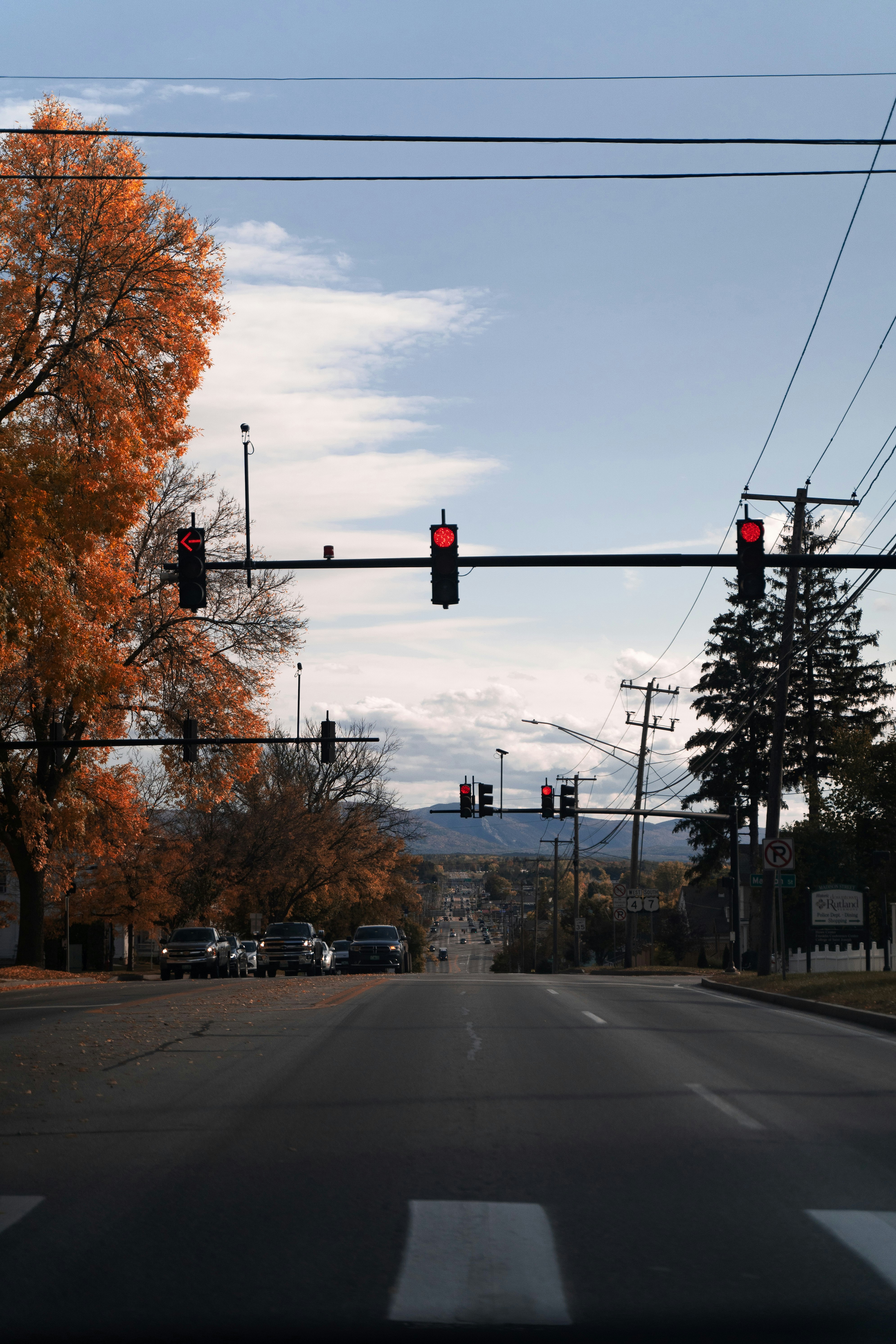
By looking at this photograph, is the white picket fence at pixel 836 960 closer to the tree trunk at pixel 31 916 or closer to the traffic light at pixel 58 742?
the tree trunk at pixel 31 916

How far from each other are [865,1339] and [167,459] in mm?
27287

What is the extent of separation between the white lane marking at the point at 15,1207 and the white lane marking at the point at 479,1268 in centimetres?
194

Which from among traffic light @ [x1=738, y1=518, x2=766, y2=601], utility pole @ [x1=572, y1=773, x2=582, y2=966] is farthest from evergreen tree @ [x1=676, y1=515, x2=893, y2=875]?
traffic light @ [x1=738, y1=518, x2=766, y2=601]

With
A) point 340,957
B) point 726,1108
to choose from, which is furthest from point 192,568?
point 340,957

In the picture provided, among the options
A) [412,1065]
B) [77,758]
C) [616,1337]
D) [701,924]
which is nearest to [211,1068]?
[412,1065]

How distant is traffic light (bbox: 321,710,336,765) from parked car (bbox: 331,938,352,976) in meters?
17.5

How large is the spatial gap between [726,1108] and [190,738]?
21315mm

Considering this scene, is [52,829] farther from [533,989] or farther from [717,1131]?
[717,1131]

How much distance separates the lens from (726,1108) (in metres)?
9.87

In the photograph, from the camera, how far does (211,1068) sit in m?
11.9

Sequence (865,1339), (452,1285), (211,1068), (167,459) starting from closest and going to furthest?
(865,1339), (452,1285), (211,1068), (167,459)

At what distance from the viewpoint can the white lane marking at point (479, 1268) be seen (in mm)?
5012

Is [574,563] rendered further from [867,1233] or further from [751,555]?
[867,1233]

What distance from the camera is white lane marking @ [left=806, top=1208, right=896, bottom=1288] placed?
5.65 metres
